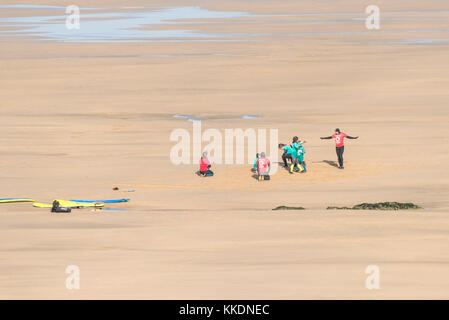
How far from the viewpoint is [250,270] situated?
1741 cm

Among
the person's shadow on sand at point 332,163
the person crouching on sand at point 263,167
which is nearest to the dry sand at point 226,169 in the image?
the person's shadow on sand at point 332,163

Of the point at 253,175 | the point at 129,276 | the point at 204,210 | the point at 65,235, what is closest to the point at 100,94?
the point at 253,175

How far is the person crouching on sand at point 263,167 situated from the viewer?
1056 inches

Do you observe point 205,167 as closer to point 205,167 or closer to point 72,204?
point 205,167

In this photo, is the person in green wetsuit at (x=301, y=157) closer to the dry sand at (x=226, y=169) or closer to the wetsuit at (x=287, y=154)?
the dry sand at (x=226, y=169)

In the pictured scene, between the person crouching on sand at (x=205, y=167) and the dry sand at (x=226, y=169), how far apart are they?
0.38 meters

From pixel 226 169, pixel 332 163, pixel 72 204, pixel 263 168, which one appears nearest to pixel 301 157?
pixel 263 168

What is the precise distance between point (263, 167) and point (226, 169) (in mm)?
2031

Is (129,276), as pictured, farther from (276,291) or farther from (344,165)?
(344,165)

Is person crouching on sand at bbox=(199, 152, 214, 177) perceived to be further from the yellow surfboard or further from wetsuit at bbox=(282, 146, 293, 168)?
the yellow surfboard

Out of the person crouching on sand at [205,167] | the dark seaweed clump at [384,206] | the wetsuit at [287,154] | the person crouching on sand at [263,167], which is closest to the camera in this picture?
the dark seaweed clump at [384,206]

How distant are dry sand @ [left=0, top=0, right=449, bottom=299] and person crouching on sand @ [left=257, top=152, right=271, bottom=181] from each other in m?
0.33

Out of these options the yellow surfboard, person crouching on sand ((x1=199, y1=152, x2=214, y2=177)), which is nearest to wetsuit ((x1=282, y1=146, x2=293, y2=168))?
person crouching on sand ((x1=199, y1=152, x2=214, y2=177))

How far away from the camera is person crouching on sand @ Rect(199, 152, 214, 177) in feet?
90.0
